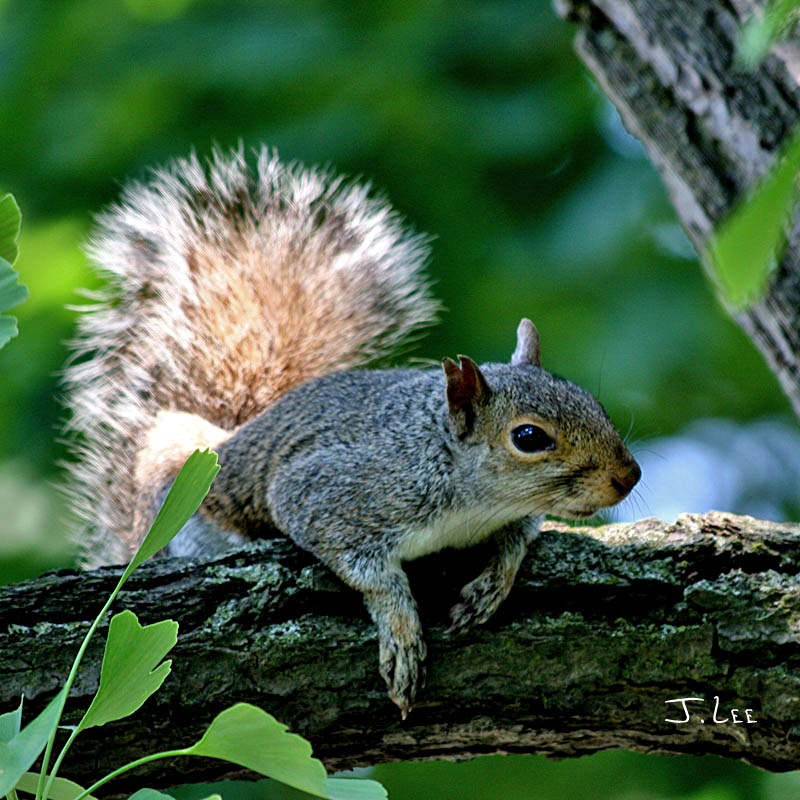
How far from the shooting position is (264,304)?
10.0ft

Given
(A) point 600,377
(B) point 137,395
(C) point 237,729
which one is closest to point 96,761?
(C) point 237,729

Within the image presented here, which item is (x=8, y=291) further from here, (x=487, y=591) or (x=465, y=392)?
(x=465, y=392)

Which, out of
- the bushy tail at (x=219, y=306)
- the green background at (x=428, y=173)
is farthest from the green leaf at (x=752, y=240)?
the green background at (x=428, y=173)

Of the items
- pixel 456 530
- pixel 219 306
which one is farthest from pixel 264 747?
pixel 219 306

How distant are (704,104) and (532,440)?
3.01ft

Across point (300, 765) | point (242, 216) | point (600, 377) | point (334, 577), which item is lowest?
point (300, 765)

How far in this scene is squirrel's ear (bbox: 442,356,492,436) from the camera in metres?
2.19

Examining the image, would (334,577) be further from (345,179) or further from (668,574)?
(345,179)

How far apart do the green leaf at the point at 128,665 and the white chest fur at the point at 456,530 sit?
1159 mm

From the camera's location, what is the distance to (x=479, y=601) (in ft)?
6.34

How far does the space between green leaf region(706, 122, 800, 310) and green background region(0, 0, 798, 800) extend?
2.76 m

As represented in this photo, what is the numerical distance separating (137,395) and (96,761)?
4.94 ft
